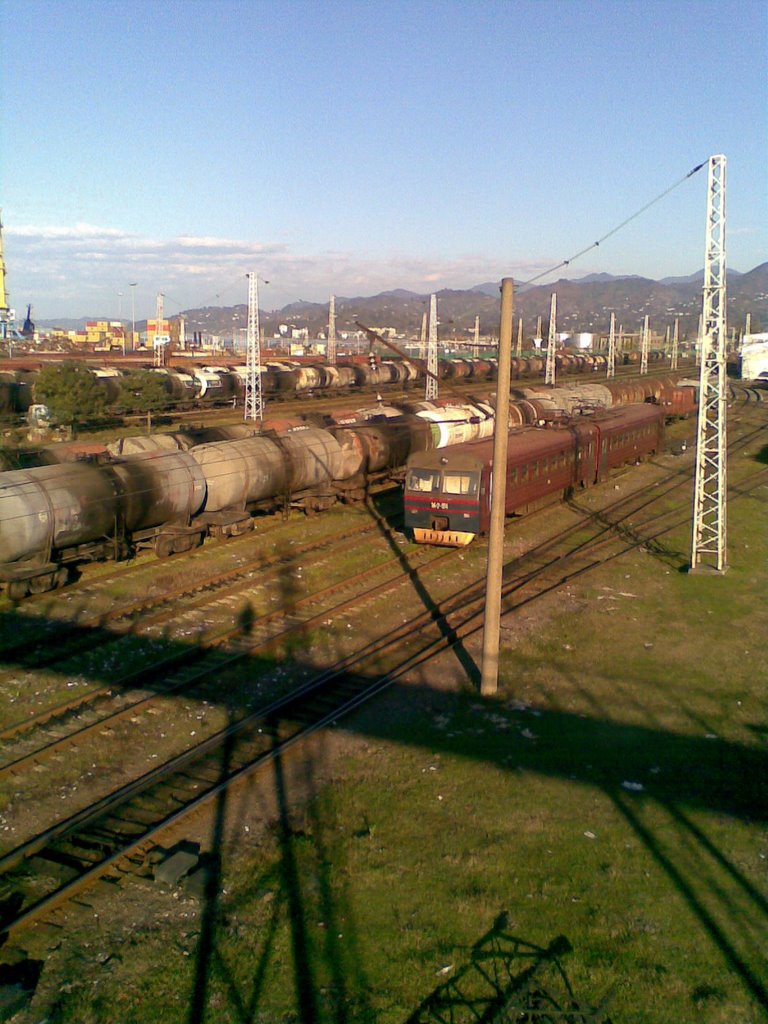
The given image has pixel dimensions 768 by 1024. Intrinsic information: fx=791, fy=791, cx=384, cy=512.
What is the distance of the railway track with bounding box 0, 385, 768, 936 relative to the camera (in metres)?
8.23

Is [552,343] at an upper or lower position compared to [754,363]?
lower

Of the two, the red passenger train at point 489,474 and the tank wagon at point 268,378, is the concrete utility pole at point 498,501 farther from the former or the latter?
the tank wagon at point 268,378

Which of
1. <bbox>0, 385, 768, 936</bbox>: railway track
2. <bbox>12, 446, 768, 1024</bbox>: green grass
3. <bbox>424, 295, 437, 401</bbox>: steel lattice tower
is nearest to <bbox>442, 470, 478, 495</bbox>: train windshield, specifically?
<bbox>0, 385, 768, 936</bbox>: railway track

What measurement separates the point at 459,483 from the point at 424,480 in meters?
0.97

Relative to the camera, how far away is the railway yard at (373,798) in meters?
6.92

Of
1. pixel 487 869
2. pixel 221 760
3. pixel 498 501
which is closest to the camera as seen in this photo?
pixel 487 869

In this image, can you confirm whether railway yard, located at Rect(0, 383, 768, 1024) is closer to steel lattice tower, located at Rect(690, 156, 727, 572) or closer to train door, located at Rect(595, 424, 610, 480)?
steel lattice tower, located at Rect(690, 156, 727, 572)

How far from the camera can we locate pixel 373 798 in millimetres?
9766

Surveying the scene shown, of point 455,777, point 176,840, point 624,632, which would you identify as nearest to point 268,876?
point 176,840

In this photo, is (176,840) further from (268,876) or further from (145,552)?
(145,552)

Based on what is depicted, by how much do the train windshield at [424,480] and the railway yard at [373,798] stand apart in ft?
11.1

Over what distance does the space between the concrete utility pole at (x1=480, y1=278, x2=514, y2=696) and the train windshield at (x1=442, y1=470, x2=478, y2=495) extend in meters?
8.53

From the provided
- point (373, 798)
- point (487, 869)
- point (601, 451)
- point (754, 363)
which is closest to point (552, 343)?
point (601, 451)

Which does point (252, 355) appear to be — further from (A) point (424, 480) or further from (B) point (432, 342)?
(A) point (424, 480)
